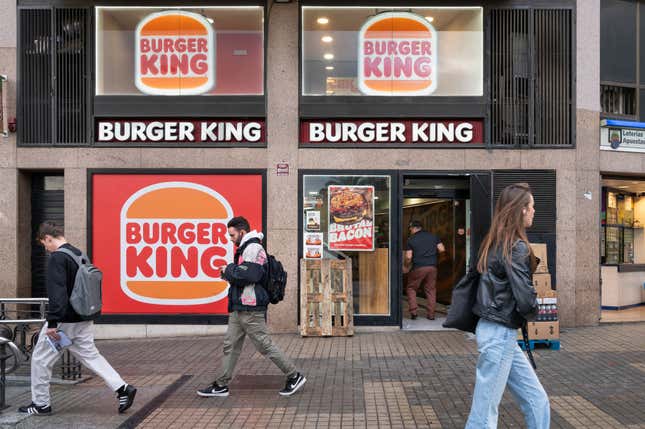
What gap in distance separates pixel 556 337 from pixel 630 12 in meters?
6.58

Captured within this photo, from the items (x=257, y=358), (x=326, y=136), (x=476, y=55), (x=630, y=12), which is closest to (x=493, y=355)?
(x=257, y=358)

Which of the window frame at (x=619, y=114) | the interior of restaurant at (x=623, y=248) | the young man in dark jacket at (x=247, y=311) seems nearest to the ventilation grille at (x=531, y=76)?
the window frame at (x=619, y=114)

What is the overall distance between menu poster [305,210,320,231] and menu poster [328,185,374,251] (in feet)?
0.72

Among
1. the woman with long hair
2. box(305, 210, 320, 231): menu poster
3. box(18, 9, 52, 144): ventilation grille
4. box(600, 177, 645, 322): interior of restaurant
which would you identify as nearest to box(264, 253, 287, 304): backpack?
the woman with long hair

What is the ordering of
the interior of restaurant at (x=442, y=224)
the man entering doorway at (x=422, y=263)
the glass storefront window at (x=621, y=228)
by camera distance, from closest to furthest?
the interior of restaurant at (x=442, y=224), the man entering doorway at (x=422, y=263), the glass storefront window at (x=621, y=228)

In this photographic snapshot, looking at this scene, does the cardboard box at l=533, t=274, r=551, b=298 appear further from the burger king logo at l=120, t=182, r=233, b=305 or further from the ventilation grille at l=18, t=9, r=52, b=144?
the ventilation grille at l=18, t=9, r=52, b=144

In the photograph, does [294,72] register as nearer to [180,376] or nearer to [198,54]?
[198,54]

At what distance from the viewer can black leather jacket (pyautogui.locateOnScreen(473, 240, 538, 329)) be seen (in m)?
4.04

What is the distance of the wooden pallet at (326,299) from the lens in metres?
9.68

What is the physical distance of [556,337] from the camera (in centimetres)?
863

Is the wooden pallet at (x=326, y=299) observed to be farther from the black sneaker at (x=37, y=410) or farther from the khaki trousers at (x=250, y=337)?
the black sneaker at (x=37, y=410)

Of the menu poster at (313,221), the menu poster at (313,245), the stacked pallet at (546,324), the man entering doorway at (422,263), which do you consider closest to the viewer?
the stacked pallet at (546,324)

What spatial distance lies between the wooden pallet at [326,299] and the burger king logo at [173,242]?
Answer: 4.75ft

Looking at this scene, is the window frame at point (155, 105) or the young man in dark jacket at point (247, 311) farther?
the window frame at point (155, 105)
